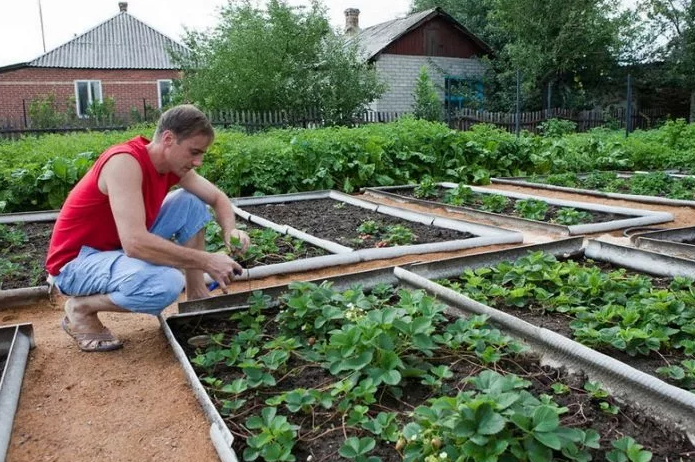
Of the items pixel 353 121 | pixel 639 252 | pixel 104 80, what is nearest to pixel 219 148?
pixel 639 252

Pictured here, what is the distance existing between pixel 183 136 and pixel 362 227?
2670mm

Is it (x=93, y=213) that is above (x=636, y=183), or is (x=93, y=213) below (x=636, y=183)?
above

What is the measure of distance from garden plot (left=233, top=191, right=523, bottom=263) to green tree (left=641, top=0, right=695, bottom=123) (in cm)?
1912

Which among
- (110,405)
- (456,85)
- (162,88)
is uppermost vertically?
(162,88)

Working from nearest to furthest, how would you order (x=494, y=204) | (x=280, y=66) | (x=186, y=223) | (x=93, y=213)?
(x=93, y=213), (x=186, y=223), (x=494, y=204), (x=280, y=66)

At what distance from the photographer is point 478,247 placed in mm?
4750

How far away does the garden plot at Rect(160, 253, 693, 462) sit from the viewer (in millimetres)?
1730

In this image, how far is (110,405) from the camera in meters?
2.44

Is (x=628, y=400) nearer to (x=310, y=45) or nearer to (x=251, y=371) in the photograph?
(x=251, y=371)

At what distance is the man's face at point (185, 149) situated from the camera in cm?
279

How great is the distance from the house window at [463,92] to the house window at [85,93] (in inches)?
599

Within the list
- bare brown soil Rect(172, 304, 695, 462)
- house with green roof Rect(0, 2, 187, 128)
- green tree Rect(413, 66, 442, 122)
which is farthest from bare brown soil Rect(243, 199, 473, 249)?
house with green roof Rect(0, 2, 187, 128)

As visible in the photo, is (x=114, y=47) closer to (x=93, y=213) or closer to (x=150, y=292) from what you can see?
(x=93, y=213)

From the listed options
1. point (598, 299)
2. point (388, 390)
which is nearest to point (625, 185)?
point (598, 299)
